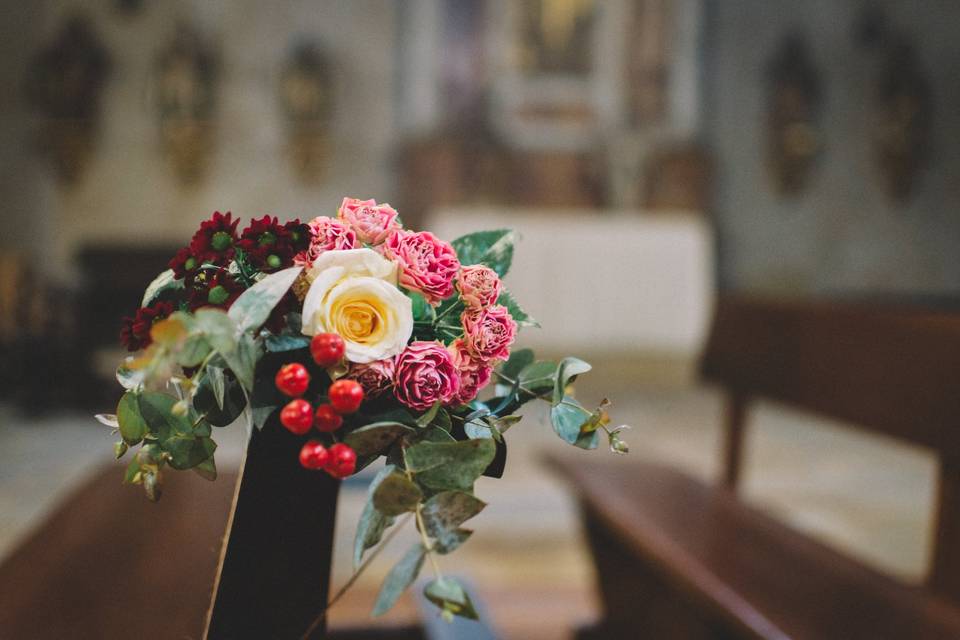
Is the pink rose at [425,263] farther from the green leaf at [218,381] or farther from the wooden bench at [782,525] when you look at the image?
the wooden bench at [782,525]

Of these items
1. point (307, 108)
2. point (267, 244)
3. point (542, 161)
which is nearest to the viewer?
point (267, 244)

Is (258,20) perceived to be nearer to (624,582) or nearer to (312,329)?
(624,582)

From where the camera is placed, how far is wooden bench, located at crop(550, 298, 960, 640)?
1240 mm

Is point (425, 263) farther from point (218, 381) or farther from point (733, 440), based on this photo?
point (733, 440)

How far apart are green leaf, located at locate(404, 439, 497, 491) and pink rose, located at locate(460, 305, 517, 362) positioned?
3.6 inches

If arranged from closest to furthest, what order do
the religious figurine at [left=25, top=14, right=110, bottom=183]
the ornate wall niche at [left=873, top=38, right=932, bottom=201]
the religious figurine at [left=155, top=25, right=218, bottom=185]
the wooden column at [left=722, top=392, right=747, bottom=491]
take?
the wooden column at [left=722, top=392, right=747, bottom=491]
the religious figurine at [left=25, top=14, right=110, bottom=183]
the religious figurine at [left=155, top=25, right=218, bottom=185]
the ornate wall niche at [left=873, top=38, right=932, bottom=201]

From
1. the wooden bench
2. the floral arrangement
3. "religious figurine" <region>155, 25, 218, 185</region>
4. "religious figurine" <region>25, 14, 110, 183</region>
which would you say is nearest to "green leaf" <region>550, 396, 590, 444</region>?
the floral arrangement

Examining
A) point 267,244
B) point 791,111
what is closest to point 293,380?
point 267,244

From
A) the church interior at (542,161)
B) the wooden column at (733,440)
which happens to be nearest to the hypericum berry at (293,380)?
the wooden column at (733,440)

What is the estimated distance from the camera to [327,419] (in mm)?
615

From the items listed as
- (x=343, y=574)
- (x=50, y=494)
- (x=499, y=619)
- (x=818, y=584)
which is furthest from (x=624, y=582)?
(x=50, y=494)

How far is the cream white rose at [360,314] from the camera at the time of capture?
0.63 metres

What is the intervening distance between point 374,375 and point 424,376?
0.15 feet

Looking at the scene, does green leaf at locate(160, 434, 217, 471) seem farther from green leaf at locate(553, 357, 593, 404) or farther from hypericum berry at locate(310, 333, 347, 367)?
green leaf at locate(553, 357, 593, 404)
